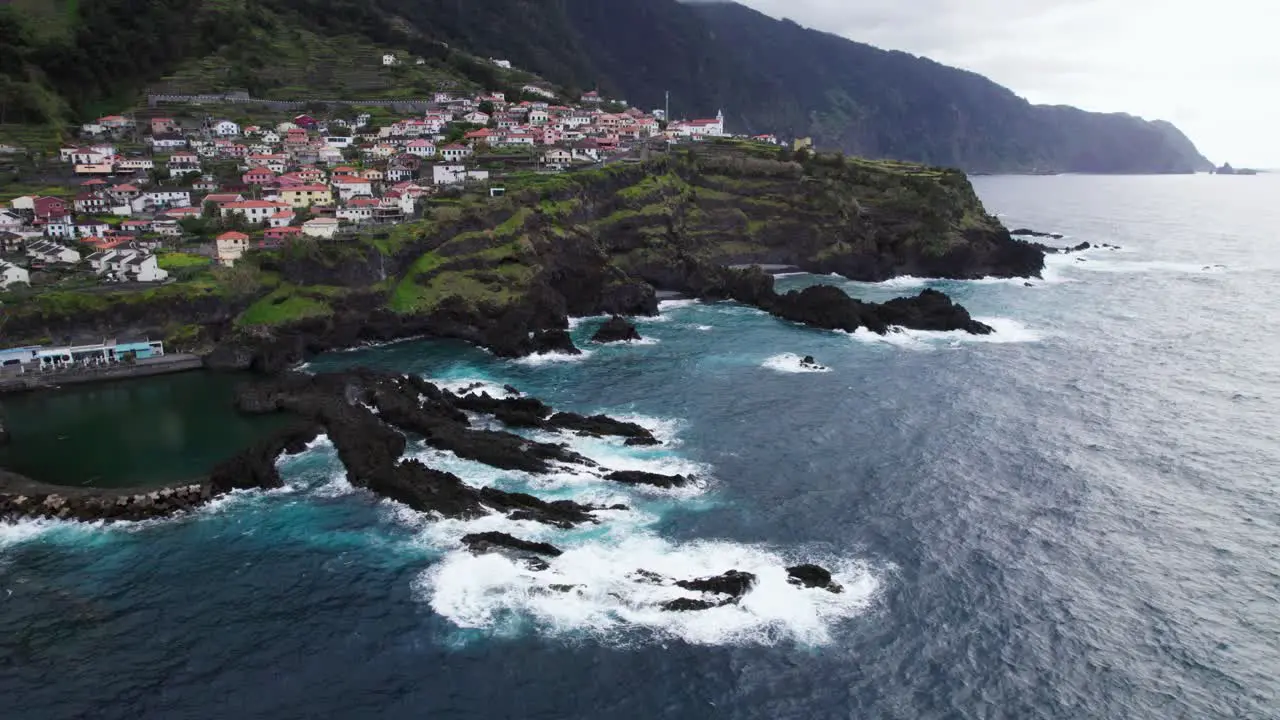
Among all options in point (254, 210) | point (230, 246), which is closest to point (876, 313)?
point (230, 246)

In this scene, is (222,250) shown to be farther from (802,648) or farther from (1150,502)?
(1150,502)

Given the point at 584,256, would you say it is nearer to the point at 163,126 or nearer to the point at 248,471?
the point at 248,471

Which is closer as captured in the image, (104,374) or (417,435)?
(417,435)

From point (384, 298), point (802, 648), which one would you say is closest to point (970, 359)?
point (802, 648)

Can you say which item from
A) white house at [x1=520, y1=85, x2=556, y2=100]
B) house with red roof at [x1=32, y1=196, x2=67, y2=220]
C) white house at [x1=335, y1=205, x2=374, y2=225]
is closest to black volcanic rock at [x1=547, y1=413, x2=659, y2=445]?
white house at [x1=335, y1=205, x2=374, y2=225]

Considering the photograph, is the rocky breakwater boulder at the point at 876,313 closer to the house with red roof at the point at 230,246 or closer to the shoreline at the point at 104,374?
the house with red roof at the point at 230,246
